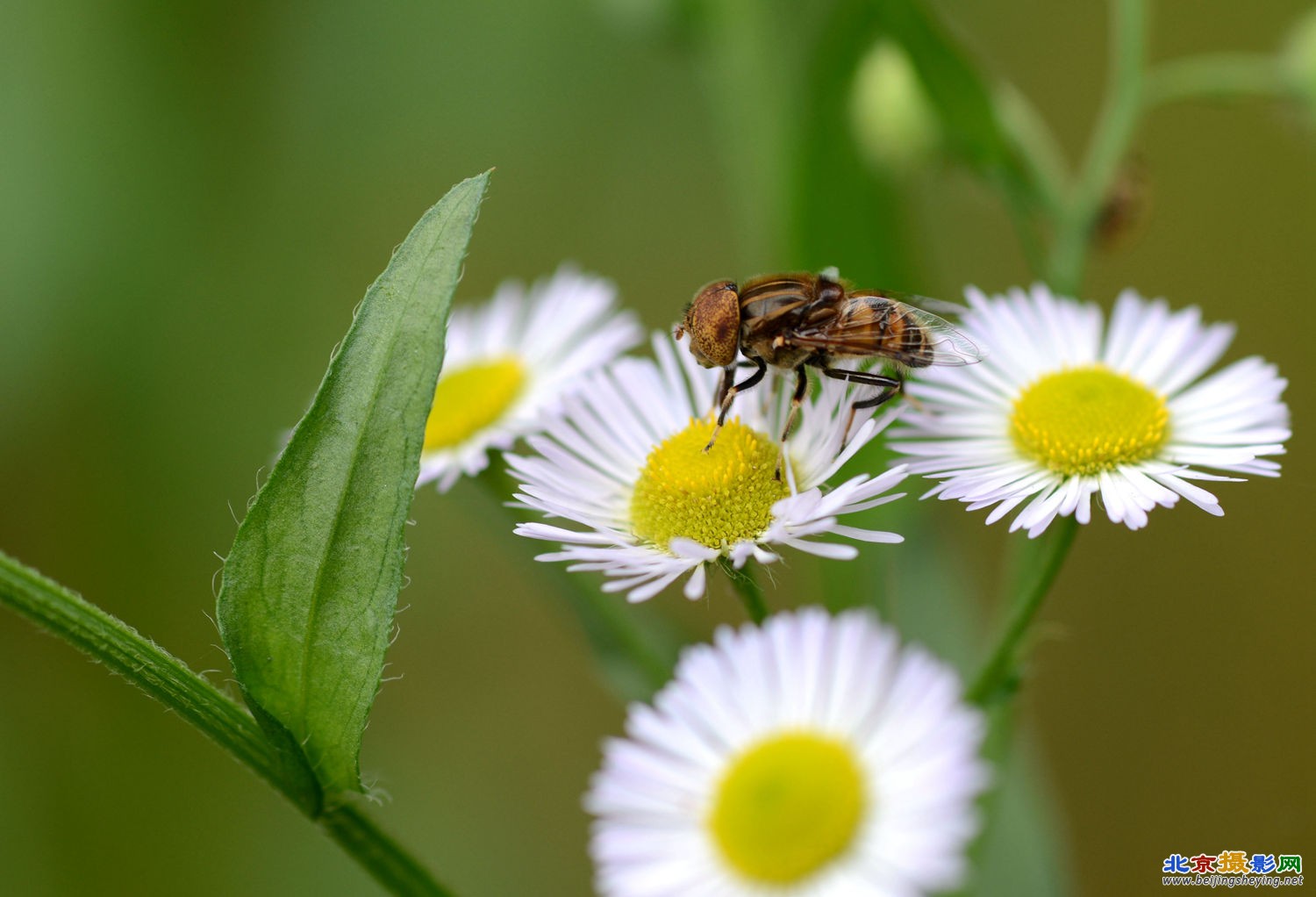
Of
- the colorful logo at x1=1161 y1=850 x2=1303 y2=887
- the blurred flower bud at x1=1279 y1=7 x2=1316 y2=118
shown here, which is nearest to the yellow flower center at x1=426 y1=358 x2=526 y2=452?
the colorful logo at x1=1161 y1=850 x2=1303 y2=887

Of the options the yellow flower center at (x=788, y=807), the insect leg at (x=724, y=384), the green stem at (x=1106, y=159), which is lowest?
the yellow flower center at (x=788, y=807)

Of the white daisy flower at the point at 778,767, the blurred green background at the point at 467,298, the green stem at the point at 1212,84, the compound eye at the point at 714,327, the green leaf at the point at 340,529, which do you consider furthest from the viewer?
the blurred green background at the point at 467,298

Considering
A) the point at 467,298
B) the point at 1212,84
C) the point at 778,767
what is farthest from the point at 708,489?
the point at 467,298

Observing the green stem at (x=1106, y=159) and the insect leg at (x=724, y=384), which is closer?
the insect leg at (x=724, y=384)

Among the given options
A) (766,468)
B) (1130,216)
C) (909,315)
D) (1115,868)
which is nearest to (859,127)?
(1130,216)

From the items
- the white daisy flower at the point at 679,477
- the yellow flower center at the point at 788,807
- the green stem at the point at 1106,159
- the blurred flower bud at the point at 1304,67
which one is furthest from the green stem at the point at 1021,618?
the blurred flower bud at the point at 1304,67

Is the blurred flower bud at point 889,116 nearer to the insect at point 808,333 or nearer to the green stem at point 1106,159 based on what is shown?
the green stem at point 1106,159

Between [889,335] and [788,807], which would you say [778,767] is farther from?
[889,335]
